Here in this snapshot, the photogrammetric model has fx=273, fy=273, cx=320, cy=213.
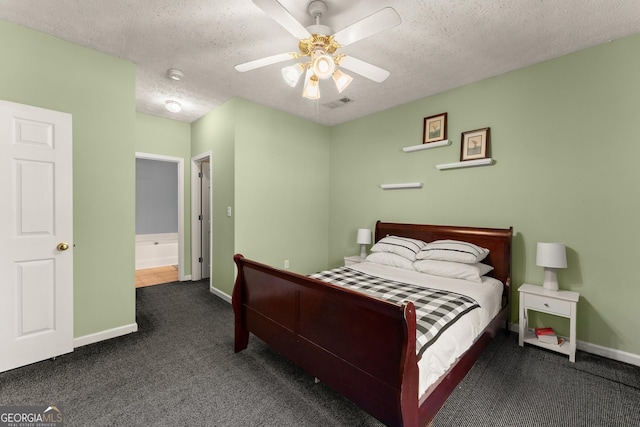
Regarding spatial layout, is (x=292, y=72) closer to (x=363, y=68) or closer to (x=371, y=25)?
(x=363, y=68)

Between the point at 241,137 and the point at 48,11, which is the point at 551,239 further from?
the point at 48,11

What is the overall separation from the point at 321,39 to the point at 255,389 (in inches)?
97.6

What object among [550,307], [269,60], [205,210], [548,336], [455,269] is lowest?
[548,336]

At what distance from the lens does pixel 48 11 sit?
2.02m

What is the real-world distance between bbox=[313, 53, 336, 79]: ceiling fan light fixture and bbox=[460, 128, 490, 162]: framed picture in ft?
6.59

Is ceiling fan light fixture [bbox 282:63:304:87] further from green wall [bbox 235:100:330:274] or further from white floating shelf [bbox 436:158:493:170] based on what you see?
white floating shelf [bbox 436:158:493:170]

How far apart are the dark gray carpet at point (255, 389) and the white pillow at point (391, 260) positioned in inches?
40.7

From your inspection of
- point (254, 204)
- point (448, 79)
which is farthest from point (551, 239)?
point (254, 204)

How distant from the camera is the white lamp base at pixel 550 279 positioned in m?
2.45

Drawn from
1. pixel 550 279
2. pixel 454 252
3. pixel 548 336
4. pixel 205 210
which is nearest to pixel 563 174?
pixel 550 279

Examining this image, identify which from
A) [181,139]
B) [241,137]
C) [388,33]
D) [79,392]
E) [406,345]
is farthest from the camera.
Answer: [181,139]

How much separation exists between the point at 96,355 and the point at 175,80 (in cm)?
280

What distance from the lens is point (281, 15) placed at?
5.04 ft

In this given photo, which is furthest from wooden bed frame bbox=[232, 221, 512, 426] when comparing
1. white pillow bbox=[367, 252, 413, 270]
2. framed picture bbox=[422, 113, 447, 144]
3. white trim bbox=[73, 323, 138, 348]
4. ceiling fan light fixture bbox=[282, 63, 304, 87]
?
framed picture bbox=[422, 113, 447, 144]
